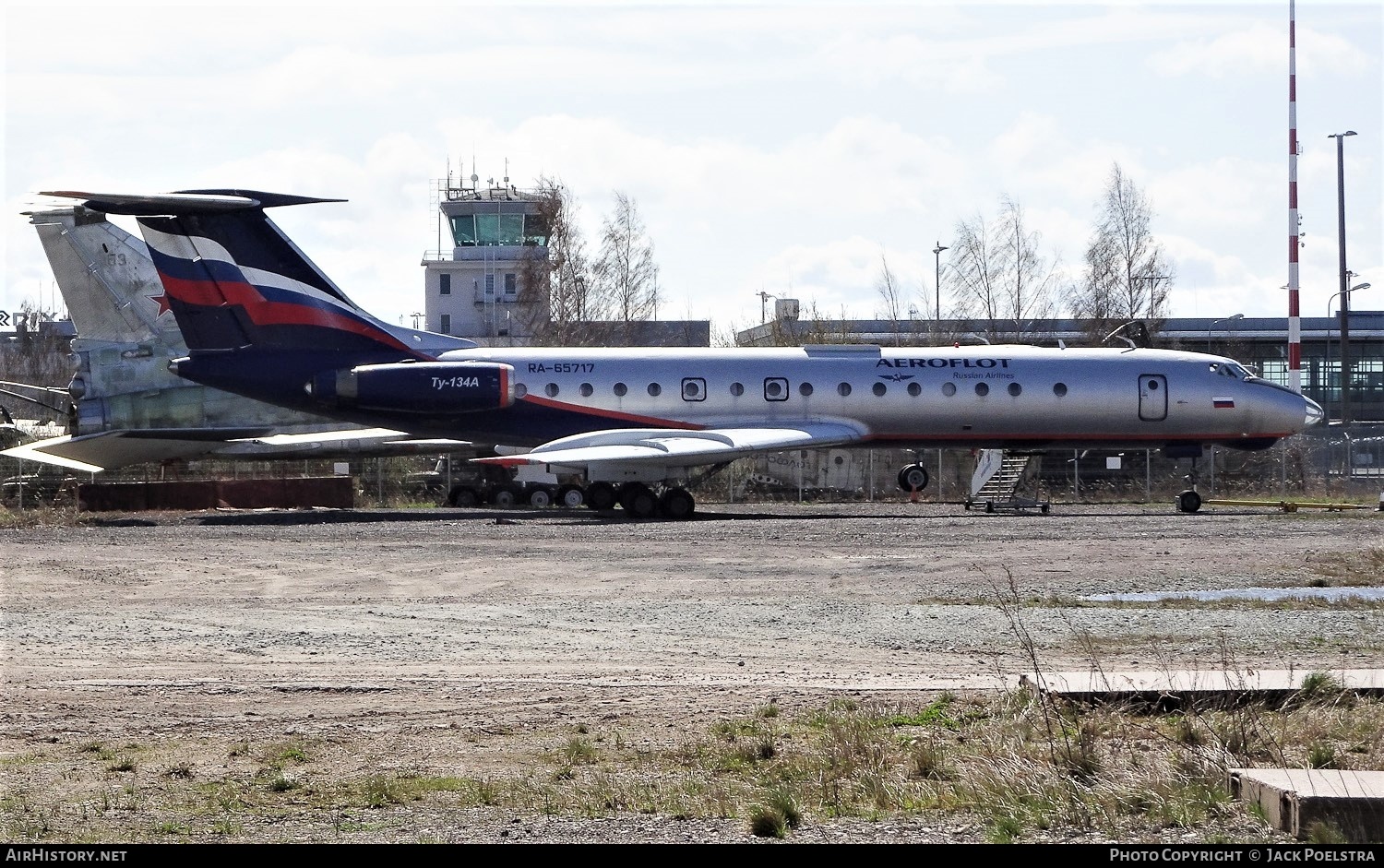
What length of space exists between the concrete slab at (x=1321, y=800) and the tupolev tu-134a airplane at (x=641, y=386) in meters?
22.9

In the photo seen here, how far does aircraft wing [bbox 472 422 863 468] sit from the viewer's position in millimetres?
29391

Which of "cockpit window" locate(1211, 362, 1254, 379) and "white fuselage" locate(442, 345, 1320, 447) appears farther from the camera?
"cockpit window" locate(1211, 362, 1254, 379)

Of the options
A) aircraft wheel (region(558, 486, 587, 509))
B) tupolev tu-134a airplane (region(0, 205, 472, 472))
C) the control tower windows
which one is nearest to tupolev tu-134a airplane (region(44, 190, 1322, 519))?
tupolev tu-134a airplane (region(0, 205, 472, 472))

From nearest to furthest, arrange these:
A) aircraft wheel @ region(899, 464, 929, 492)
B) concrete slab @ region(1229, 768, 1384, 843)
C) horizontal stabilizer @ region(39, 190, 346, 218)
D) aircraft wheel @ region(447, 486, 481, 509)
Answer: concrete slab @ region(1229, 768, 1384, 843)
horizontal stabilizer @ region(39, 190, 346, 218)
aircraft wheel @ region(899, 464, 929, 492)
aircraft wheel @ region(447, 486, 481, 509)

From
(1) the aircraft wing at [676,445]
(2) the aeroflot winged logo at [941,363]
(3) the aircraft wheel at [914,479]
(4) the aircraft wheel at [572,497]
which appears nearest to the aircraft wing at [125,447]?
(4) the aircraft wheel at [572,497]

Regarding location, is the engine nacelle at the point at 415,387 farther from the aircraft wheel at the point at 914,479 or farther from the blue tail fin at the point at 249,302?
the aircraft wheel at the point at 914,479

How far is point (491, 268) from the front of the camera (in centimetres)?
6912

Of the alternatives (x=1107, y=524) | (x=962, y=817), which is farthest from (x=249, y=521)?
(x=962, y=817)

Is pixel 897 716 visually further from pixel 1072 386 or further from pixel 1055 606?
pixel 1072 386

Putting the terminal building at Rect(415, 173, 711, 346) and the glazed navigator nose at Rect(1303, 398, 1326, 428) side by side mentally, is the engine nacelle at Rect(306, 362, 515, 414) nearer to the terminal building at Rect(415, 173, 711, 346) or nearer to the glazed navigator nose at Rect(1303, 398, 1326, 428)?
the glazed navigator nose at Rect(1303, 398, 1326, 428)

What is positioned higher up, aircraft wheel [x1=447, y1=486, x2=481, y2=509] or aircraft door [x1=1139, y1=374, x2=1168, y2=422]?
aircraft door [x1=1139, y1=374, x2=1168, y2=422]

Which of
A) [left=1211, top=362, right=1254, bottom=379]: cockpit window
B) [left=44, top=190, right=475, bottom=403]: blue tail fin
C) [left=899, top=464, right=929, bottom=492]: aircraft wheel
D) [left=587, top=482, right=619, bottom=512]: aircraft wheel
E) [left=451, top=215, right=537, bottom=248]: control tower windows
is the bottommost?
[left=587, top=482, right=619, bottom=512]: aircraft wheel
